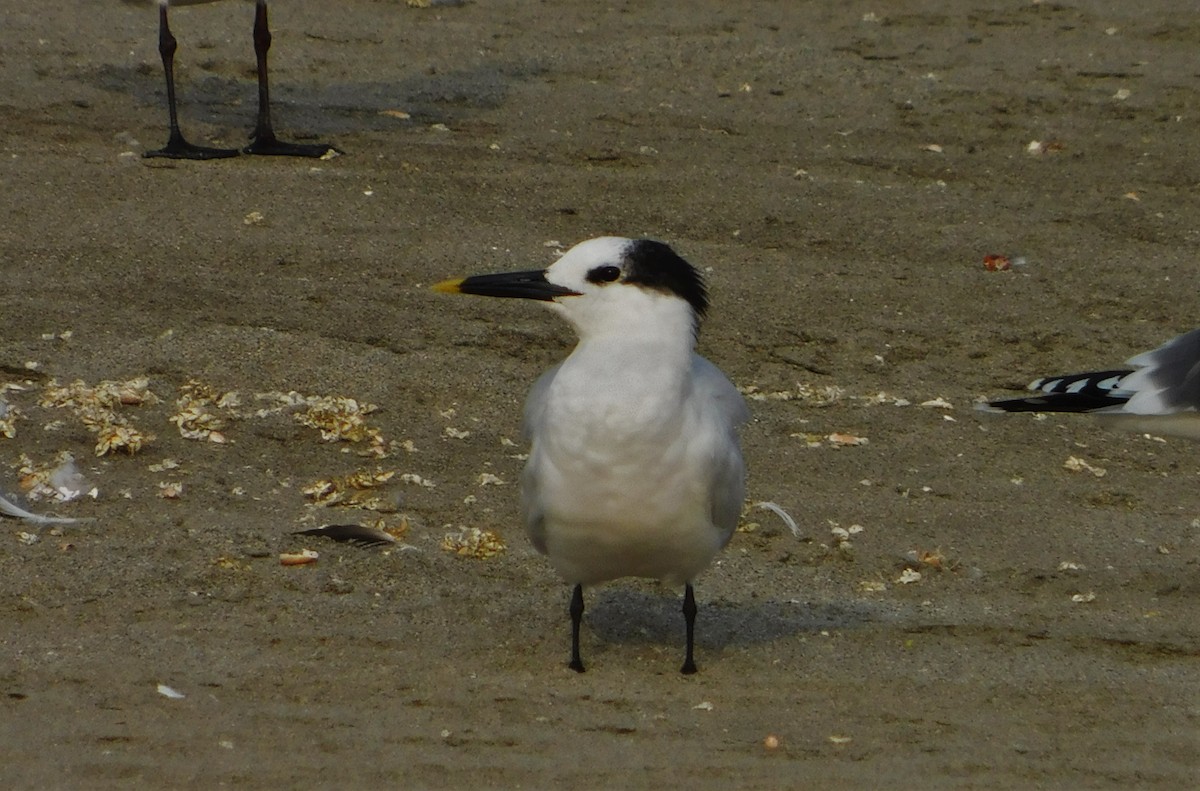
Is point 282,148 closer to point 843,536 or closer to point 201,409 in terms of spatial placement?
point 201,409

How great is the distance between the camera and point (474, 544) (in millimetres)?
4820

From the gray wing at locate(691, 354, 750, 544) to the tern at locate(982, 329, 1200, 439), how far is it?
893 millimetres

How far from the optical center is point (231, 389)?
560 centimetres

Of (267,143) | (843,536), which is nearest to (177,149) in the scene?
(267,143)

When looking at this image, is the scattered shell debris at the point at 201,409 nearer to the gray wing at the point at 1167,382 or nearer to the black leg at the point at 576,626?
the black leg at the point at 576,626

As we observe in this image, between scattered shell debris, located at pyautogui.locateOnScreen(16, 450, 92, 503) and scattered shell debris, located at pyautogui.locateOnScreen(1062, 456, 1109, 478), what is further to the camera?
scattered shell debris, located at pyautogui.locateOnScreen(1062, 456, 1109, 478)

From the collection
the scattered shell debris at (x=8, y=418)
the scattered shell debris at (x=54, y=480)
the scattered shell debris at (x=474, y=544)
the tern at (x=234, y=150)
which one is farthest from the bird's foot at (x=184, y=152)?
the scattered shell debris at (x=474, y=544)

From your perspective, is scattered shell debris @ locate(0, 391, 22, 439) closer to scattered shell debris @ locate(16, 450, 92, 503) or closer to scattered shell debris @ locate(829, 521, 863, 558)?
scattered shell debris @ locate(16, 450, 92, 503)

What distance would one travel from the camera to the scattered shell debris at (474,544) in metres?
4.79

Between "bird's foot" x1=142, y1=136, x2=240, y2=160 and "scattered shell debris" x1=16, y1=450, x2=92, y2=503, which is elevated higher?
"bird's foot" x1=142, y1=136, x2=240, y2=160

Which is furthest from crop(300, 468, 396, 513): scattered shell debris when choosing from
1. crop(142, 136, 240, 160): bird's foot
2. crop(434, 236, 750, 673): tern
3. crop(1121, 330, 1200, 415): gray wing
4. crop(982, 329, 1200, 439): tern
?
crop(142, 136, 240, 160): bird's foot

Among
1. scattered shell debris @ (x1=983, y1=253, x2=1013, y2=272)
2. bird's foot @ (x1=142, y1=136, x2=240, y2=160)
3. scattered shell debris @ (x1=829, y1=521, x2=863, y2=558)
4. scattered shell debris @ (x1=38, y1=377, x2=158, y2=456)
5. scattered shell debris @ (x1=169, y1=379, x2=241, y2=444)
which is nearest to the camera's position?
scattered shell debris @ (x1=829, y1=521, x2=863, y2=558)

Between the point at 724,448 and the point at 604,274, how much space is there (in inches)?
19.6

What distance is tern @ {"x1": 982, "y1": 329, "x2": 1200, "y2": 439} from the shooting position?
186 inches
